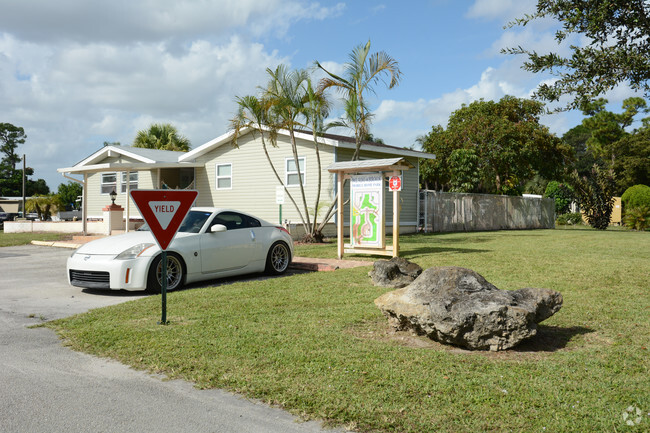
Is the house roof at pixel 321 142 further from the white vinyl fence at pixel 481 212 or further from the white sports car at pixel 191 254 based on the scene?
the white sports car at pixel 191 254

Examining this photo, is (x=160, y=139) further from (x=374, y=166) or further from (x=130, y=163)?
(x=374, y=166)

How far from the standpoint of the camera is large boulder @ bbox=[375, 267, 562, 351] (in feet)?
16.9

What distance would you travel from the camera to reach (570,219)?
38531 millimetres

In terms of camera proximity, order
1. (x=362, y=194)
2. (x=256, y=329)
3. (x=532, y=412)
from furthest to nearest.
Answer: (x=362, y=194) → (x=256, y=329) → (x=532, y=412)

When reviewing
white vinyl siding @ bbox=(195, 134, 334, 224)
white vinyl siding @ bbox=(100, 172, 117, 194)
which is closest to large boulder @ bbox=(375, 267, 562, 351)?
white vinyl siding @ bbox=(195, 134, 334, 224)

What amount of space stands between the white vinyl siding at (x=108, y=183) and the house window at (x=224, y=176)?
6.91 meters

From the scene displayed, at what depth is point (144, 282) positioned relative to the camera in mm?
8773

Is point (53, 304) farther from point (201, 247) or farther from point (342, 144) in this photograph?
point (342, 144)

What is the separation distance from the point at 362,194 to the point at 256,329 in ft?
25.8

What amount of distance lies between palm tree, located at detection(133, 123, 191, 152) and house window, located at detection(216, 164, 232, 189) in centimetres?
1196

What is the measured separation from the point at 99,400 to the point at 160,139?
111ft

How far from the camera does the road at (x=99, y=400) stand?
3666 millimetres

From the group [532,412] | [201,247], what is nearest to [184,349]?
[532,412]

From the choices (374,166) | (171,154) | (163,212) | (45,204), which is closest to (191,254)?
(163,212)
